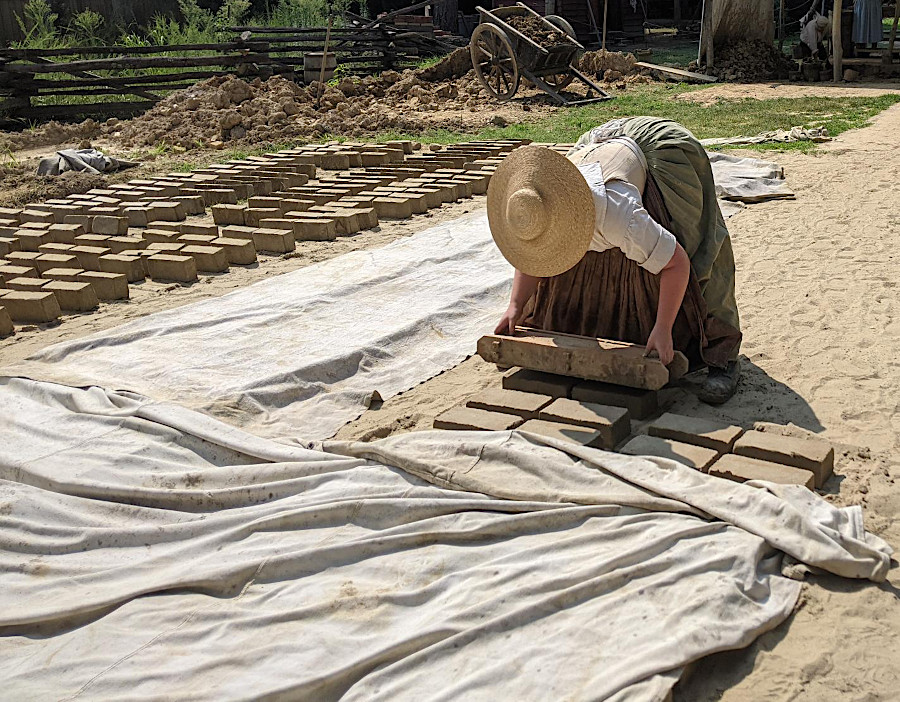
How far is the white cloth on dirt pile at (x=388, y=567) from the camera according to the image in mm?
2236

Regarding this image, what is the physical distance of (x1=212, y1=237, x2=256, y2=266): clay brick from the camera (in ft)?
20.8

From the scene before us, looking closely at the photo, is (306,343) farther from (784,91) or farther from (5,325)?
(784,91)

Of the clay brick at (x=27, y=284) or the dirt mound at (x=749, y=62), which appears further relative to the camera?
the dirt mound at (x=749, y=62)

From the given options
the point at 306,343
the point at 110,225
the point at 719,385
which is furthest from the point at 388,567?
the point at 110,225

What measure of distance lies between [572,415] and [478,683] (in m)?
1.44

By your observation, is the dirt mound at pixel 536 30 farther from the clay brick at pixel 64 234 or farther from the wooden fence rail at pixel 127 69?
the clay brick at pixel 64 234

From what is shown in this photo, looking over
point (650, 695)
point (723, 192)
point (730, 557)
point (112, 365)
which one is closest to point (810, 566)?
point (730, 557)

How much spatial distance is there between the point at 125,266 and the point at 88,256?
419 millimetres

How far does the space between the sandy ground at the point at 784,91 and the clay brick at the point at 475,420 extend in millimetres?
11720

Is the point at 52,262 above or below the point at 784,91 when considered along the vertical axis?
below

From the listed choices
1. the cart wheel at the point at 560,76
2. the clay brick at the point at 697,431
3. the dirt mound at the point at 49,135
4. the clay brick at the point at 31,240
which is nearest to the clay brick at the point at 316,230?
the clay brick at the point at 31,240

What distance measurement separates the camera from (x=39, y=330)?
5148mm

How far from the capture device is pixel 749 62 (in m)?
16.4

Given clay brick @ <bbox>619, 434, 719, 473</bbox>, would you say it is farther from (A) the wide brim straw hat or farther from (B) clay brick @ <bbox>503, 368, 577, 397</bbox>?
(A) the wide brim straw hat
